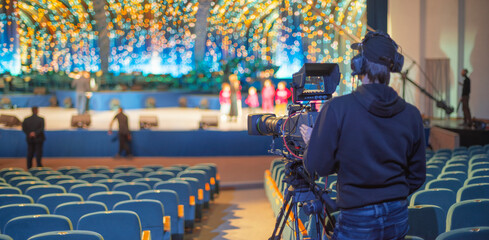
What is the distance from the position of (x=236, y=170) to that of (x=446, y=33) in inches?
360

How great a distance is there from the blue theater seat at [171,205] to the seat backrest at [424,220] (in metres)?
2.89

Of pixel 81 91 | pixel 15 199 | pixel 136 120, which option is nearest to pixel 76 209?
pixel 15 199

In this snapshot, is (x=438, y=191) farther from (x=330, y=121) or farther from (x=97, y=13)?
(x=97, y=13)

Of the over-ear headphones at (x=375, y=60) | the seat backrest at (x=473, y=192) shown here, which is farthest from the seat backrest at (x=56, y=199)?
the over-ear headphones at (x=375, y=60)

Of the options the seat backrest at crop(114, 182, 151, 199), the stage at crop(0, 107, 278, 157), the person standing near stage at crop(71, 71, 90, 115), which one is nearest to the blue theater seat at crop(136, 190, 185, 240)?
the seat backrest at crop(114, 182, 151, 199)

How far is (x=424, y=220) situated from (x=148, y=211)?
98.1 inches

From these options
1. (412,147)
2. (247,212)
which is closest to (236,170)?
(247,212)

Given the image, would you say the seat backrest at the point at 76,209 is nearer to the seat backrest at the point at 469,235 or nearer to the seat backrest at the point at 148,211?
the seat backrest at the point at 148,211

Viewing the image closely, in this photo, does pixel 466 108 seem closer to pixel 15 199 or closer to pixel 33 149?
pixel 33 149

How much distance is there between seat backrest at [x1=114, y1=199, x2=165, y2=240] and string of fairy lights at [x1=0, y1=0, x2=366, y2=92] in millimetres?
21512

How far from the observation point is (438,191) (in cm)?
423

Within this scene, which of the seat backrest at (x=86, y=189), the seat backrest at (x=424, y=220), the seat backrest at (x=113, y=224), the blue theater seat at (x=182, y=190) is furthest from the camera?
→ the blue theater seat at (x=182, y=190)

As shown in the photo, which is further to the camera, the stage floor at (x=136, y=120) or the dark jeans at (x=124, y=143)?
the stage floor at (x=136, y=120)

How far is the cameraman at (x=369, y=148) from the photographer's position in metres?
2.27
